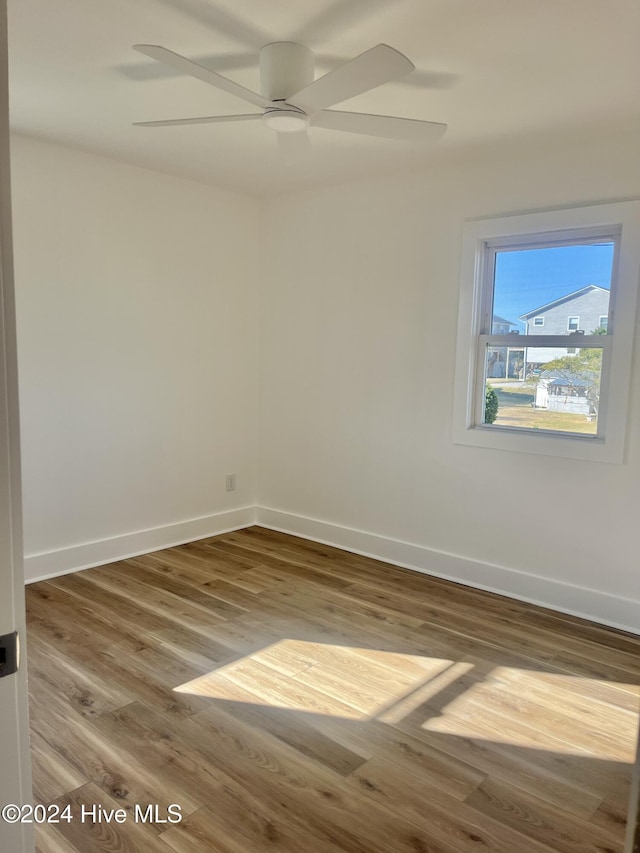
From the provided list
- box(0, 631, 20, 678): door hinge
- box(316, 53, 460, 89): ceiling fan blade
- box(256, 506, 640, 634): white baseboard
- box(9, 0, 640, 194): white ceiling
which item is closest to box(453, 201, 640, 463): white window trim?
box(9, 0, 640, 194): white ceiling

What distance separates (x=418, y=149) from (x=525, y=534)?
7.30 feet

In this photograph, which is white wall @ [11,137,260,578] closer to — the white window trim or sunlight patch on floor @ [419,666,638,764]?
the white window trim

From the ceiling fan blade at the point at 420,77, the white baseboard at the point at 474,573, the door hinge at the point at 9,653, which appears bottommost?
the white baseboard at the point at 474,573

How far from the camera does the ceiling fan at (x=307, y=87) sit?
1.87 m

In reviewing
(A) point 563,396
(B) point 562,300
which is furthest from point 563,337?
(A) point 563,396

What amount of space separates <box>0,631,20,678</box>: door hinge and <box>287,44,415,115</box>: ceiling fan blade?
67.9 inches

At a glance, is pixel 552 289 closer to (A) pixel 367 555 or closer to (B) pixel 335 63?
(B) pixel 335 63

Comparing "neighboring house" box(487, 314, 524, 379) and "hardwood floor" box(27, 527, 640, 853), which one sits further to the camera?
"neighboring house" box(487, 314, 524, 379)

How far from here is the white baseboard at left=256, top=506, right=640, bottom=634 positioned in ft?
10.5

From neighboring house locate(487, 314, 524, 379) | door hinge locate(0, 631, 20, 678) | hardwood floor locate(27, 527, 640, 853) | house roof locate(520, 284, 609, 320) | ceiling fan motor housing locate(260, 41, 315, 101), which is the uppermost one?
ceiling fan motor housing locate(260, 41, 315, 101)

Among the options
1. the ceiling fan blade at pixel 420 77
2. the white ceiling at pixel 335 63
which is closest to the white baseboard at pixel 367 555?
the white ceiling at pixel 335 63

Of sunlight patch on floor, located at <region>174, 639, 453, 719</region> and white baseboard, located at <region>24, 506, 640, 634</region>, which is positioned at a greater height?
white baseboard, located at <region>24, 506, 640, 634</region>

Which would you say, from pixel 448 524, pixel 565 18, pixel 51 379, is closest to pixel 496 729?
pixel 448 524

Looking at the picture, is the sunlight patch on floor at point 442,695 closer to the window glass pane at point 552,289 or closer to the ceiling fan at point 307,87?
the window glass pane at point 552,289
